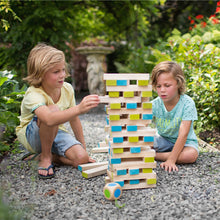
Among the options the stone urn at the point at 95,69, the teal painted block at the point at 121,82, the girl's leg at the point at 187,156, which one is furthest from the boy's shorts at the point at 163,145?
the stone urn at the point at 95,69

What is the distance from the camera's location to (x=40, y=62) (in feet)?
7.84

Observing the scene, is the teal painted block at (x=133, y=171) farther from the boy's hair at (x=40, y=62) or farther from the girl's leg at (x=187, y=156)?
the boy's hair at (x=40, y=62)

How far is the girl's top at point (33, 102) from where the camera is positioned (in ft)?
7.68

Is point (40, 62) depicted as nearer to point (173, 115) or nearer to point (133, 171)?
point (133, 171)

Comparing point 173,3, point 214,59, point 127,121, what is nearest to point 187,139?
point 127,121

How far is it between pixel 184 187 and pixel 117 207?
641 mm

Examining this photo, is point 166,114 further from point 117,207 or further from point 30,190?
point 30,190

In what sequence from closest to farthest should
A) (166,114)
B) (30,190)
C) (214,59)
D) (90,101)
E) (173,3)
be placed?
(90,101) → (30,190) → (166,114) → (214,59) → (173,3)

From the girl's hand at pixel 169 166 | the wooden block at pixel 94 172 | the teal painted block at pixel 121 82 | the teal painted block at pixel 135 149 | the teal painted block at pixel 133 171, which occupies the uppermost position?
the teal painted block at pixel 121 82

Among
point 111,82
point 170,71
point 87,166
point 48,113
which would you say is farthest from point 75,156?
point 170,71

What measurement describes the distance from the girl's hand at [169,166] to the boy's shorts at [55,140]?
90cm

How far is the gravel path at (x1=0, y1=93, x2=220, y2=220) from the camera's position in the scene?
1.77 metres

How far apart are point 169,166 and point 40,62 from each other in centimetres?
157

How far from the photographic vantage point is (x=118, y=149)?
6.81 feet
